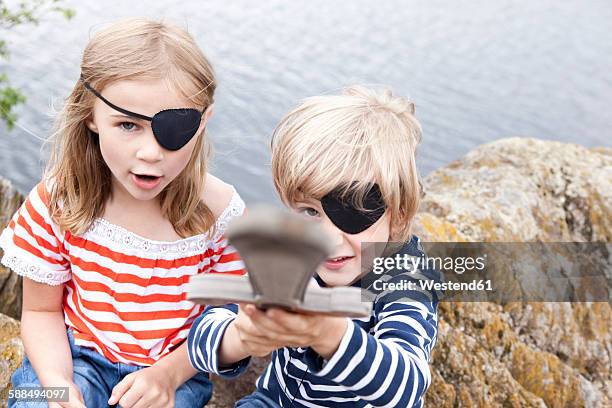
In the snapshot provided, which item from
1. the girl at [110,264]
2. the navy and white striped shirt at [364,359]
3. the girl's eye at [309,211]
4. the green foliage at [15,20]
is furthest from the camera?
the green foliage at [15,20]

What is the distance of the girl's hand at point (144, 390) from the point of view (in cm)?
319

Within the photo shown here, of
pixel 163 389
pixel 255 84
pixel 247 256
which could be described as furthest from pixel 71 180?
pixel 255 84


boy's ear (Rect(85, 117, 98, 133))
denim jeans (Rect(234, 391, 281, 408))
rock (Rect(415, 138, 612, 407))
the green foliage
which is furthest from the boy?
the green foliage

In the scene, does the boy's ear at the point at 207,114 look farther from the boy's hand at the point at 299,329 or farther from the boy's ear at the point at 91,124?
the boy's hand at the point at 299,329

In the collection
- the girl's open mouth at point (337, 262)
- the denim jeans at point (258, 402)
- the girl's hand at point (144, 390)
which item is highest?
the girl's open mouth at point (337, 262)

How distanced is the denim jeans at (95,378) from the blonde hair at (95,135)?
0.63 meters

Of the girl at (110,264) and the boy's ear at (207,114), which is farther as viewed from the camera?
the girl at (110,264)

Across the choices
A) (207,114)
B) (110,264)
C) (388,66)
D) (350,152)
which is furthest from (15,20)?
(388,66)

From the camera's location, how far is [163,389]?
324 centimetres

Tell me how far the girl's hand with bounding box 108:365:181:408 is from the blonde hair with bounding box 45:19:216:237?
649 millimetres

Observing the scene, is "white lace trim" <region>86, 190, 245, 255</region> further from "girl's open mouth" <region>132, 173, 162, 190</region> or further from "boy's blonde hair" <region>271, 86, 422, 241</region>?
"boy's blonde hair" <region>271, 86, 422, 241</region>

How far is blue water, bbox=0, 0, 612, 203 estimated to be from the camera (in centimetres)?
1022

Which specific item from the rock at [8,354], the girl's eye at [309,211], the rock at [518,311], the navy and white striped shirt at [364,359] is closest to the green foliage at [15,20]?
the rock at [8,354]

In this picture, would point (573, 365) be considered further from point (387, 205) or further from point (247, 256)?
point (247, 256)
